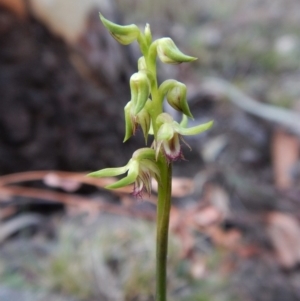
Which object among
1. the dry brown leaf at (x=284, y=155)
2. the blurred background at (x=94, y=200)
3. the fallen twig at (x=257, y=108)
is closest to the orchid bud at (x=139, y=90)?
the blurred background at (x=94, y=200)

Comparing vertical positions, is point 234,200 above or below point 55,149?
below

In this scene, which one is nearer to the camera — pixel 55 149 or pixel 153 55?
pixel 153 55

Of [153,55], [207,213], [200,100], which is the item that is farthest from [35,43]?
[200,100]

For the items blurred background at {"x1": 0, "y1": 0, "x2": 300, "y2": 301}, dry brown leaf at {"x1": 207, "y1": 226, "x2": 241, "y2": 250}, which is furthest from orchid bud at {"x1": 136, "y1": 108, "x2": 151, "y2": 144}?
dry brown leaf at {"x1": 207, "y1": 226, "x2": 241, "y2": 250}

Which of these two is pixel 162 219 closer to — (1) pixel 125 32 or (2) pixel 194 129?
(2) pixel 194 129

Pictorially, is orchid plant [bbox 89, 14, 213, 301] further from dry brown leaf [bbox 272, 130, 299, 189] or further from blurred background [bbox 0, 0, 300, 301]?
dry brown leaf [bbox 272, 130, 299, 189]

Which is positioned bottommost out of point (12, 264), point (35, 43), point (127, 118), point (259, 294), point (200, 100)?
point (259, 294)

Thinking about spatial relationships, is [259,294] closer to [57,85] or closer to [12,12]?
[57,85]

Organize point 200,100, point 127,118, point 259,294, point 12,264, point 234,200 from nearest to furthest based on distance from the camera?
1. point 127,118
2. point 12,264
3. point 259,294
4. point 234,200
5. point 200,100
